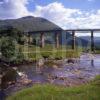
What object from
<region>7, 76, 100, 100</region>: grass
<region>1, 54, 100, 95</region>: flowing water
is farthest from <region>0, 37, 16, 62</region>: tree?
<region>7, 76, 100, 100</region>: grass

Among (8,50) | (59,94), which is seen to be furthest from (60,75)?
(59,94)

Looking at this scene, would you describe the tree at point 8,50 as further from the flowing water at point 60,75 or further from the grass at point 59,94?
the grass at point 59,94

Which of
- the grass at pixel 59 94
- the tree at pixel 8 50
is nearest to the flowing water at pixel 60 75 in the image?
the grass at pixel 59 94

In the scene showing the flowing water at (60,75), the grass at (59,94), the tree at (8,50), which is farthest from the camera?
the tree at (8,50)

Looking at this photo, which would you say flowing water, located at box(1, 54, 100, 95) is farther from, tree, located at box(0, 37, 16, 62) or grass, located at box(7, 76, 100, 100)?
tree, located at box(0, 37, 16, 62)

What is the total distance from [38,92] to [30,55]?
150 ft

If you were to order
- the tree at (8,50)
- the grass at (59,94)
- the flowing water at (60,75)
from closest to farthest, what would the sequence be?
the grass at (59,94) < the flowing water at (60,75) < the tree at (8,50)

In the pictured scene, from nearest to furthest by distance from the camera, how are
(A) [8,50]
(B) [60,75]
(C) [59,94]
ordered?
(C) [59,94]
(B) [60,75]
(A) [8,50]

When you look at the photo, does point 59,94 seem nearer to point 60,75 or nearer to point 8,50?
point 60,75

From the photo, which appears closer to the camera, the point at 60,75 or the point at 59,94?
the point at 59,94

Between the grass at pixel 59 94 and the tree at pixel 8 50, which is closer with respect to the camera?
the grass at pixel 59 94

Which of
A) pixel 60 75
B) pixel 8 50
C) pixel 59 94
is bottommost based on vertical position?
pixel 60 75

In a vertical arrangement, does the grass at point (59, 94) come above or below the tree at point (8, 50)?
below

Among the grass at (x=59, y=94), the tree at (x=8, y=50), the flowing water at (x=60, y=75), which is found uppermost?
the tree at (x=8, y=50)
